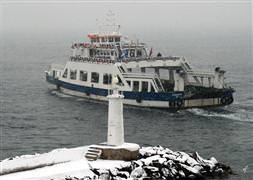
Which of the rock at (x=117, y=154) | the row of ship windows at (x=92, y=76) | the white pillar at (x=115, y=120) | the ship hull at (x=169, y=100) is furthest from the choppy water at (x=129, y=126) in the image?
the white pillar at (x=115, y=120)

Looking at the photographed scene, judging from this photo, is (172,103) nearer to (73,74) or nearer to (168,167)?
(73,74)

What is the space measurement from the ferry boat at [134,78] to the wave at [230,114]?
0.91 meters

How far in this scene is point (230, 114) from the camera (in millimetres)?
45281

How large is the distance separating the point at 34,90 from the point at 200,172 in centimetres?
3655

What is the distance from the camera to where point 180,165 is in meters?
26.6

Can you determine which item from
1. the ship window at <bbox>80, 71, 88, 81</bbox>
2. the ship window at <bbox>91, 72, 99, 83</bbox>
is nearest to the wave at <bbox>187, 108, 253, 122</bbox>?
the ship window at <bbox>91, 72, 99, 83</bbox>

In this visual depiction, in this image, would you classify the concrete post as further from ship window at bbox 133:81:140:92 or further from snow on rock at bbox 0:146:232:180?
ship window at bbox 133:81:140:92

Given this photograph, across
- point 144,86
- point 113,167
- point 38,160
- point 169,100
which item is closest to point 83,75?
point 144,86

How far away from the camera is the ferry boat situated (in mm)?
48000

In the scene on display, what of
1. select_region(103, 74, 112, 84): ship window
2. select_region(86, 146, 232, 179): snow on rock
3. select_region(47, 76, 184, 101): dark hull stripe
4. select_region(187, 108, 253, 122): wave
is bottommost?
select_region(86, 146, 232, 179): snow on rock

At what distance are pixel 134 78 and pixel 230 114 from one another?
893cm

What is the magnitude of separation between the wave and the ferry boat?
0.91 m

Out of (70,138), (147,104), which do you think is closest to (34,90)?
(147,104)

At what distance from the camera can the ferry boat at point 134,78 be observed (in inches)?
1890
